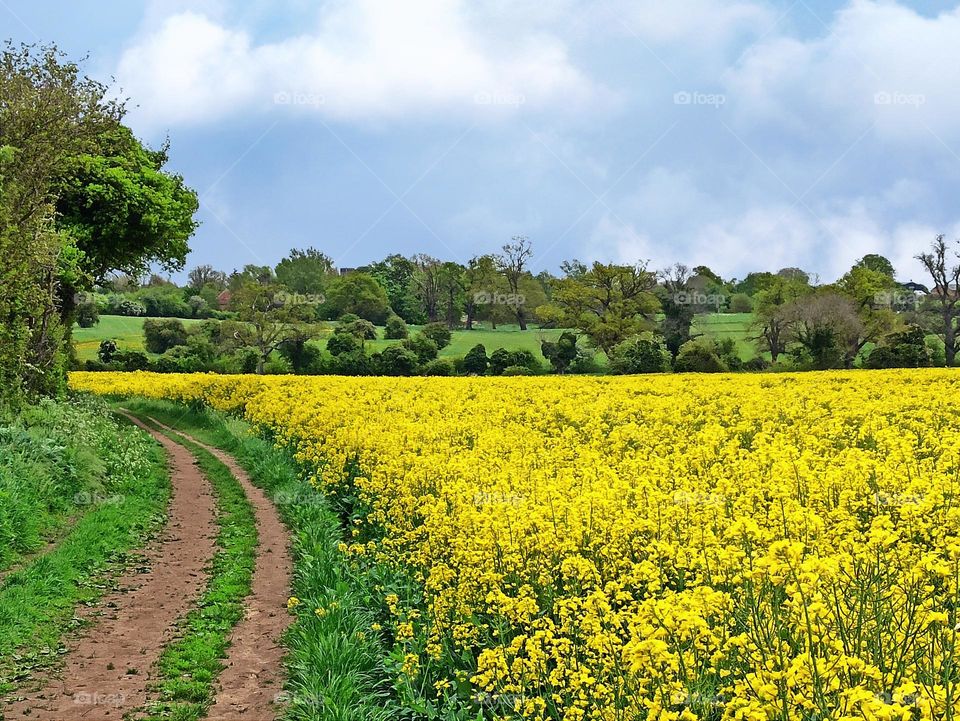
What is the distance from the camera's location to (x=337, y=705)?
20.6 feet

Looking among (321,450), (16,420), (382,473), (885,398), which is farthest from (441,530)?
(885,398)

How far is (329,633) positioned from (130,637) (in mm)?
2468

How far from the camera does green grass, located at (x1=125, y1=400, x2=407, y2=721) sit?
6.43m

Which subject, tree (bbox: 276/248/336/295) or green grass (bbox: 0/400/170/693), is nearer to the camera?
green grass (bbox: 0/400/170/693)

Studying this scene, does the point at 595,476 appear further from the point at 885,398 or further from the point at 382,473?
the point at 885,398

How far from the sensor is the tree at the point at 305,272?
339 feet

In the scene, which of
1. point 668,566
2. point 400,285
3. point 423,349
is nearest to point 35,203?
point 668,566

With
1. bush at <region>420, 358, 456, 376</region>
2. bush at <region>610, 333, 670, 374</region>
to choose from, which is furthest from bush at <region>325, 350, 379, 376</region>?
bush at <region>610, 333, 670, 374</region>

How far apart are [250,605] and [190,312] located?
281 ft

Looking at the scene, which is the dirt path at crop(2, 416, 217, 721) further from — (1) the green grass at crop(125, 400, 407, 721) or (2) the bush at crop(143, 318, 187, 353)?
(2) the bush at crop(143, 318, 187, 353)

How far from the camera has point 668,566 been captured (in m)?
6.52

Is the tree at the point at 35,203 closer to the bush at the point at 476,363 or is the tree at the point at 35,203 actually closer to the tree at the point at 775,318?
the bush at the point at 476,363

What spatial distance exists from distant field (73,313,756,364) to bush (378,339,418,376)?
3872 millimetres
